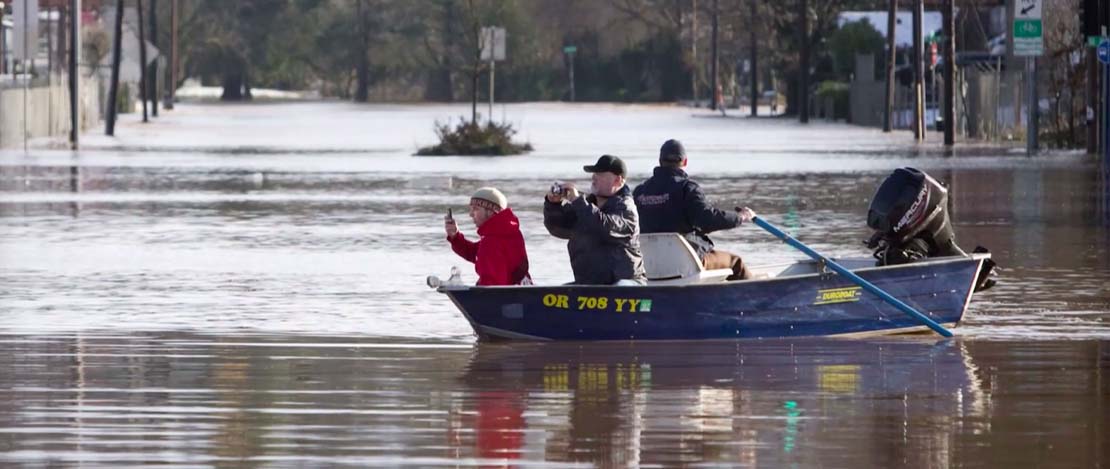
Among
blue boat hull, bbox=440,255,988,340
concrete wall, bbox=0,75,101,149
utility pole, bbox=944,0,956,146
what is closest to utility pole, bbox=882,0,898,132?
utility pole, bbox=944,0,956,146

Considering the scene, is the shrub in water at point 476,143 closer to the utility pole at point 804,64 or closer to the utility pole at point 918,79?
the utility pole at point 918,79

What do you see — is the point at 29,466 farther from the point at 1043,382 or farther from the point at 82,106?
the point at 82,106

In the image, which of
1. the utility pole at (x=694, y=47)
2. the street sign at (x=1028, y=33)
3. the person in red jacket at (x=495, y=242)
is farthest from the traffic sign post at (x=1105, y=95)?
the utility pole at (x=694, y=47)

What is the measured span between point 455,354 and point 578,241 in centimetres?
104

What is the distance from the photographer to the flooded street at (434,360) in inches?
425

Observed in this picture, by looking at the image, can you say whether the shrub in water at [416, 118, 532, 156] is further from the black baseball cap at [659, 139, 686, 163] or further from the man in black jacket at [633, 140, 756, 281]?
the black baseball cap at [659, 139, 686, 163]

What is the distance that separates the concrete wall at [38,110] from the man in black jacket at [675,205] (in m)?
37.2

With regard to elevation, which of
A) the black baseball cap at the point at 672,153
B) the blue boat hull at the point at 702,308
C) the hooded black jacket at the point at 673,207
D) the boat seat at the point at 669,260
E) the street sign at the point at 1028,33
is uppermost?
the street sign at the point at 1028,33

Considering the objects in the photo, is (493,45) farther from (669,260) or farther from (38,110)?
(669,260)

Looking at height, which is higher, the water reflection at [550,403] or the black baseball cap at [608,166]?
the black baseball cap at [608,166]

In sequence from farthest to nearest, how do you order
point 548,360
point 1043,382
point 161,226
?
point 161,226 < point 548,360 < point 1043,382

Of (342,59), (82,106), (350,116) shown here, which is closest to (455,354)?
(82,106)

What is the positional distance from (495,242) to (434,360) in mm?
1121

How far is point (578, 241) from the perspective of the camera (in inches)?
588
